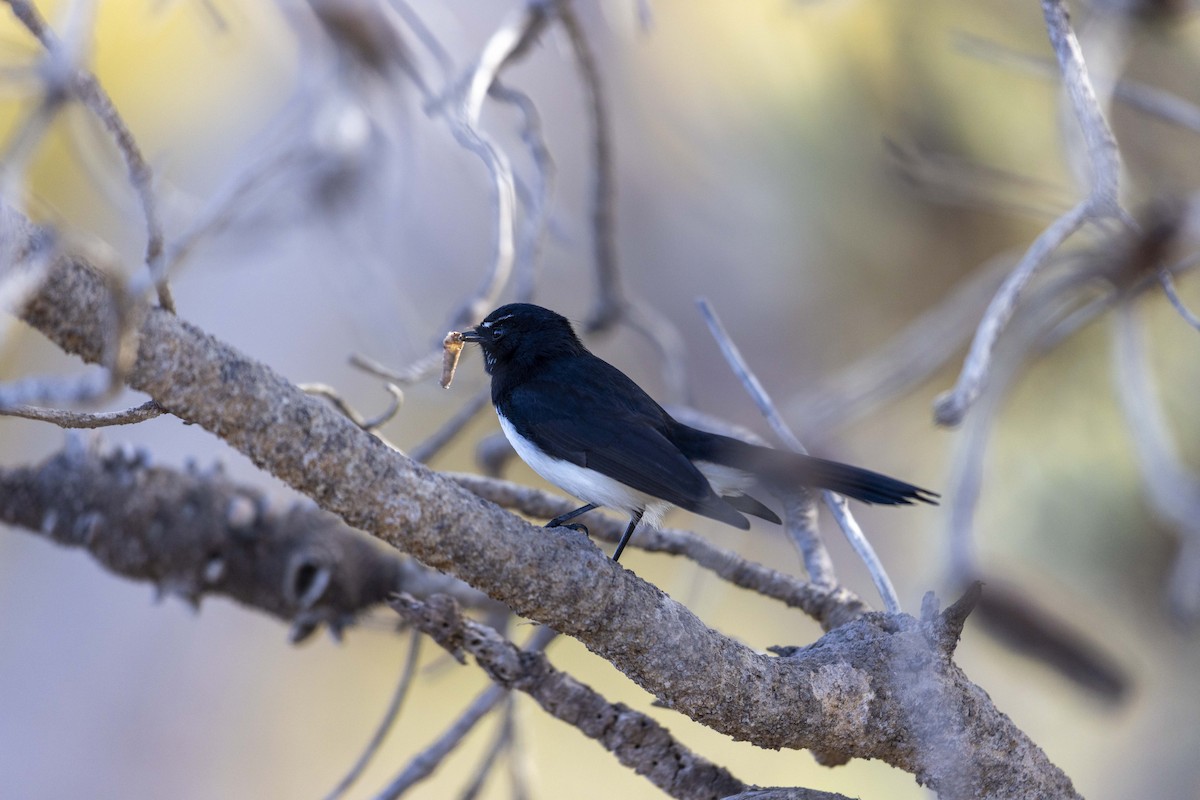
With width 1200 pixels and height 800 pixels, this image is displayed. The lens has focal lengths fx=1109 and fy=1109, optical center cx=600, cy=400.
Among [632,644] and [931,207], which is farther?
[931,207]

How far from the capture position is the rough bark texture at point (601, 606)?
1565mm

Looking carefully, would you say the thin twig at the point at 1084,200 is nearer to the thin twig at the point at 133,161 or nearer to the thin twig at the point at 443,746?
the thin twig at the point at 443,746

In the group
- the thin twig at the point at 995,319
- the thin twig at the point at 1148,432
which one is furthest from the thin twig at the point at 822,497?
the thin twig at the point at 1148,432

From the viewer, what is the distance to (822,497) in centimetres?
284

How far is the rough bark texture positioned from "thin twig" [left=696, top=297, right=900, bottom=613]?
0.65 ft

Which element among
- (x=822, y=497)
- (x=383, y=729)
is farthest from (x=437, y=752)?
(x=822, y=497)

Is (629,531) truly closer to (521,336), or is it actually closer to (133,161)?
(521,336)

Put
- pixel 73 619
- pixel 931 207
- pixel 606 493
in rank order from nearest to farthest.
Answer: pixel 606 493
pixel 931 207
pixel 73 619

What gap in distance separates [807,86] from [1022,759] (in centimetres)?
481

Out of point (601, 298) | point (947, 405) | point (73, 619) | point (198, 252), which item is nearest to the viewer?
point (947, 405)

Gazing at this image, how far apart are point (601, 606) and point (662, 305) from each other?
5.51 metres

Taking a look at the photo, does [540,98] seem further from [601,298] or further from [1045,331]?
[1045,331]

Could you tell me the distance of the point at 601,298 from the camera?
3.88m

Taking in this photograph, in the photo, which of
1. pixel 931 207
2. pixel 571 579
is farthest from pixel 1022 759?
pixel 931 207
